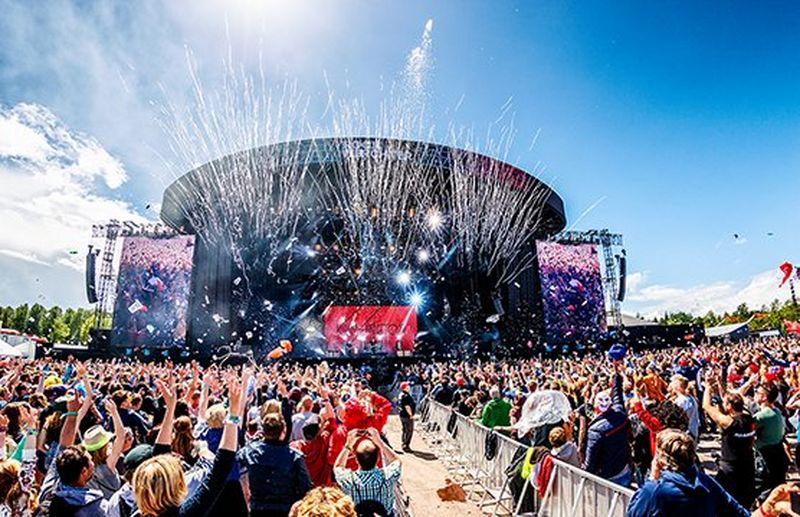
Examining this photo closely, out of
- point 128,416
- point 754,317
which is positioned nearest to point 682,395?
point 128,416

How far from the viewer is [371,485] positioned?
11.7ft

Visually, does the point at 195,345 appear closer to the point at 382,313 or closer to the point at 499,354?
the point at 382,313

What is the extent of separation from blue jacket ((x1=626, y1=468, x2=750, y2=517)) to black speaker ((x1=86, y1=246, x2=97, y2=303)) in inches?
1611

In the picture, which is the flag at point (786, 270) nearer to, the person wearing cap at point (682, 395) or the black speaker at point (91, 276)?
the person wearing cap at point (682, 395)

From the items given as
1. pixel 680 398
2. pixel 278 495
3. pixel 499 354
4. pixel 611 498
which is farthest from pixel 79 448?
pixel 499 354

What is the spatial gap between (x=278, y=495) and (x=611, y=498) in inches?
121

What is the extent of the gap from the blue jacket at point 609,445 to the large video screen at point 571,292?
112 ft

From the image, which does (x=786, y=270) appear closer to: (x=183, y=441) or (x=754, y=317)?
(x=183, y=441)

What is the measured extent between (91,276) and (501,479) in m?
37.2

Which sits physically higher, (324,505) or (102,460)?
(324,505)

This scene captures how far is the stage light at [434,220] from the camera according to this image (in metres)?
36.8

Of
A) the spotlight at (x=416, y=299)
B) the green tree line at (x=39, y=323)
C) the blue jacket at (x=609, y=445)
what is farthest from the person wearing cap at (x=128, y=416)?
the green tree line at (x=39, y=323)

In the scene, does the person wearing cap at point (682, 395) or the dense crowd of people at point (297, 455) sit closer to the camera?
the dense crowd of people at point (297, 455)

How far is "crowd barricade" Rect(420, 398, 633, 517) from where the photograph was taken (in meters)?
4.74
